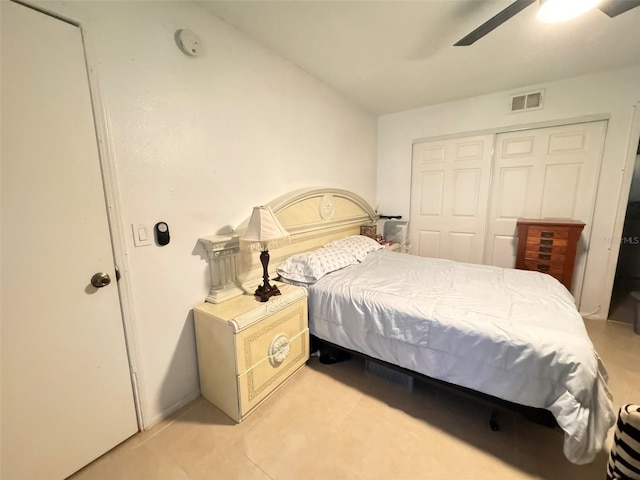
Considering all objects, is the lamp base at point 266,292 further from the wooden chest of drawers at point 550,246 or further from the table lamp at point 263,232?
the wooden chest of drawers at point 550,246

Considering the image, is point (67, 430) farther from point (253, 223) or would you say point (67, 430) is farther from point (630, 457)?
point (630, 457)

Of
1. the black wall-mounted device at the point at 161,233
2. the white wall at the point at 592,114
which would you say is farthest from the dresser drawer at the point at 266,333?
the white wall at the point at 592,114

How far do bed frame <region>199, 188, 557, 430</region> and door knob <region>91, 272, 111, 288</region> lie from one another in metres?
0.53

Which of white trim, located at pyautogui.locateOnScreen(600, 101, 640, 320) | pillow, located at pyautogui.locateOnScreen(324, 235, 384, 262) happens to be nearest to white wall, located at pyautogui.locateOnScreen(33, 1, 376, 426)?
pillow, located at pyautogui.locateOnScreen(324, 235, 384, 262)

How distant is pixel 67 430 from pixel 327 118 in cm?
299

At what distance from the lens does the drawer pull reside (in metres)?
1.69

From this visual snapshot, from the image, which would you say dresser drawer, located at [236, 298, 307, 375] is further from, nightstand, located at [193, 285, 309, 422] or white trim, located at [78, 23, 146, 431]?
white trim, located at [78, 23, 146, 431]

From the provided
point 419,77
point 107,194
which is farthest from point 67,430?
point 419,77

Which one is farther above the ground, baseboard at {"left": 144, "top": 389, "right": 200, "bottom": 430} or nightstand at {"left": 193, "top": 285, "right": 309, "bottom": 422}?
nightstand at {"left": 193, "top": 285, "right": 309, "bottom": 422}

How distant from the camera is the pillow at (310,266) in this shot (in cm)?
206

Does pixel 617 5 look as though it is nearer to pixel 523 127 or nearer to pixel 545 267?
pixel 523 127

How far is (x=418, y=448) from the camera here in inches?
54.3

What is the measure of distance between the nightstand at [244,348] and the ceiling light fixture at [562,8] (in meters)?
2.20

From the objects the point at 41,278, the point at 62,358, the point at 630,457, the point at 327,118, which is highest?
the point at 327,118
